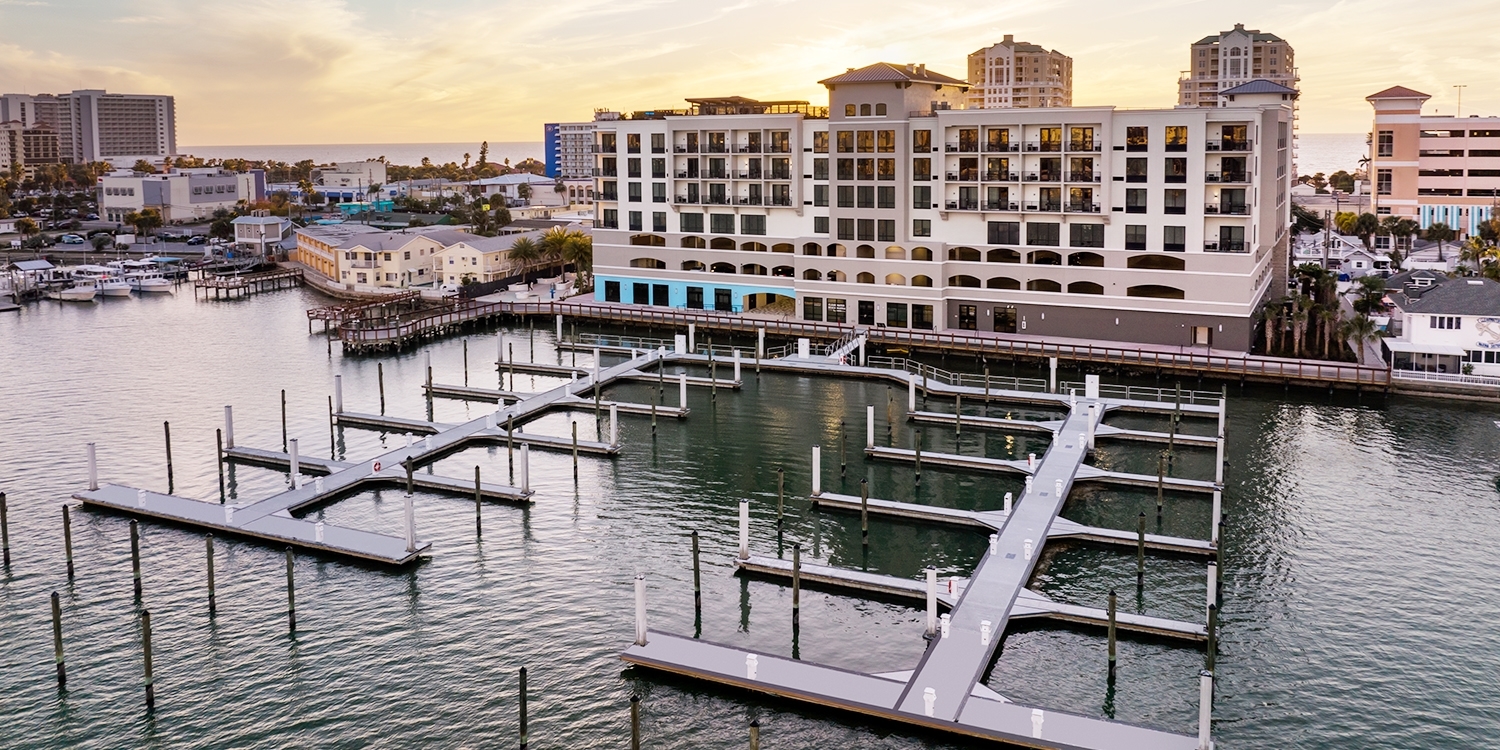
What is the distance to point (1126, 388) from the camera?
243ft

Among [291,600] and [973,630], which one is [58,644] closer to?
[291,600]

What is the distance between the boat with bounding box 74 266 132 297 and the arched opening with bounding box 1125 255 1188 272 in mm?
100546

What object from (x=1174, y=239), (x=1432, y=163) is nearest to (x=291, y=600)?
(x=1174, y=239)

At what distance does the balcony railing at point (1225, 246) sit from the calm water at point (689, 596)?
15903 mm

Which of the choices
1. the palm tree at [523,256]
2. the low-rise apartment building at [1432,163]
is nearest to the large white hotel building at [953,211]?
the palm tree at [523,256]

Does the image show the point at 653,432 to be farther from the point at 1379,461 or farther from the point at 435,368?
the point at 1379,461

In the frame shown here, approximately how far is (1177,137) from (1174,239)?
22.6 feet

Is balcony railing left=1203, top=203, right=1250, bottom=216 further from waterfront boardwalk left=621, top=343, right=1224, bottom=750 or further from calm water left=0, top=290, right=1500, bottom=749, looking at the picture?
waterfront boardwalk left=621, top=343, right=1224, bottom=750

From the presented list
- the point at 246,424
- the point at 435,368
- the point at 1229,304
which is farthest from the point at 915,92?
the point at 246,424

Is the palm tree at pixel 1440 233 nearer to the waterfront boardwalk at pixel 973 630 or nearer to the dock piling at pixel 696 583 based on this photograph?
the waterfront boardwalk at pixel 973 630

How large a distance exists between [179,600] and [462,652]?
11.8 metres

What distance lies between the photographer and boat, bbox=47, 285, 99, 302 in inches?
4998

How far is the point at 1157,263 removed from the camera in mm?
87188

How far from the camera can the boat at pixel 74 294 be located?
12694cm
